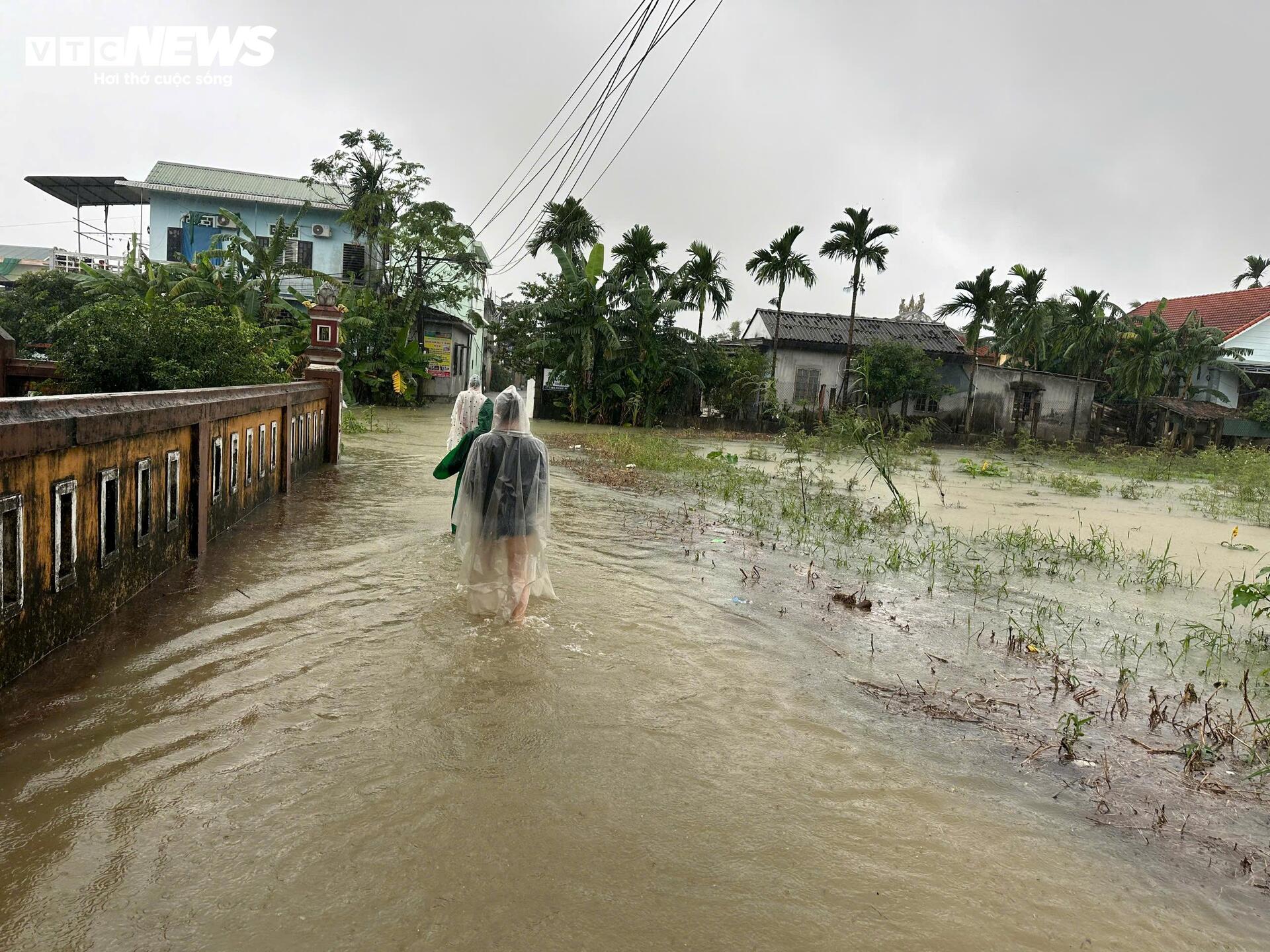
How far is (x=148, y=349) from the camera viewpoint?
9.45 m

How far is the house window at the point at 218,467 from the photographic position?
668 centimetres

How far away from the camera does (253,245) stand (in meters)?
22.0

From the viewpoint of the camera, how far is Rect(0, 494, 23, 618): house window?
3.37 meters

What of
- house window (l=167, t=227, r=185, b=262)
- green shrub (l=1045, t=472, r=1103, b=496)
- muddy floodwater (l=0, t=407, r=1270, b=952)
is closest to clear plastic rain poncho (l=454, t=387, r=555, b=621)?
muddy floodwater (l=0, t=407, r=1270, b=952)

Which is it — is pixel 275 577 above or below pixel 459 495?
below

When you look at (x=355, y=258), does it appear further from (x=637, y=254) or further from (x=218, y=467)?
(x=218, y=467)

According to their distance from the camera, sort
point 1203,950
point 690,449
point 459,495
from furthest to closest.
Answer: point 690,449
point 459,495
point 1203,950

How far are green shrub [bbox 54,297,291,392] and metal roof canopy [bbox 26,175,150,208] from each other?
24.0m

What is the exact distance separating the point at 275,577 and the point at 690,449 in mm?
14121

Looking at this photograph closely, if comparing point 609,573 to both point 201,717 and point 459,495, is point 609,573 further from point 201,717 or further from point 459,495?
point 201,717

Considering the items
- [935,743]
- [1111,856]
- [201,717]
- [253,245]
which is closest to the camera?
[1111,856]

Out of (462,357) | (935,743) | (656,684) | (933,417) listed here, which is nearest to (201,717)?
(656,684)

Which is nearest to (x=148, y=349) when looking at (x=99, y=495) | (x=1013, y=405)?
(x=99, y=495)

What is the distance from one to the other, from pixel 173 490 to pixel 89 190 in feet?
104
